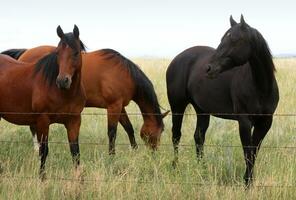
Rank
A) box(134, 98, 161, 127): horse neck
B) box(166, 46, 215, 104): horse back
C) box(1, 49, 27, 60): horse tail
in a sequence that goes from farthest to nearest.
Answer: box(1, 49, 27, 60): horse tail → box(166, 46, 215, 104): horse back → box(134, 98, 161, 127): horse neck

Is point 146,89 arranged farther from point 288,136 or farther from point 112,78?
point 288,136

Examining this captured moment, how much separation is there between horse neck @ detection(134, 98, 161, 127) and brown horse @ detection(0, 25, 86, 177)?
155 centimetres

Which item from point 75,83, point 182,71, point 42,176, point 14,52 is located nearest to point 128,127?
point 182,71

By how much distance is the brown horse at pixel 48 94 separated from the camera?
485 centimetres

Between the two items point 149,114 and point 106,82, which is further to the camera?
point 106,82

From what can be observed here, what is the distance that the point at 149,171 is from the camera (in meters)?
5.00

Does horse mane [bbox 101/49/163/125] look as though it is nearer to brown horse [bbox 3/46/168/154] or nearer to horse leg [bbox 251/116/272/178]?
brown horse [bbox 3/46/168/154]

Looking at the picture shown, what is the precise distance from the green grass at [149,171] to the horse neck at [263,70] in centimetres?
88

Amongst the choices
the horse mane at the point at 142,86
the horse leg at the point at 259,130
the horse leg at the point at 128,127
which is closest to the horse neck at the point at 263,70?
the horse leg at the point at 259,130

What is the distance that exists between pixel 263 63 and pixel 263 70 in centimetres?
8

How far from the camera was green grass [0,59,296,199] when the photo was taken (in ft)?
13.5

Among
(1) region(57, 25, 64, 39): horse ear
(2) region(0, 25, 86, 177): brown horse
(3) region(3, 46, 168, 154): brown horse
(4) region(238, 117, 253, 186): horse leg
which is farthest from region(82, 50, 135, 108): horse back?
(4) region(238, 117, 253, 186): horse leg

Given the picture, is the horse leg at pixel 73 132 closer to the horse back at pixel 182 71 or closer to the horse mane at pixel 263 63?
the horse back at pixel 182 71

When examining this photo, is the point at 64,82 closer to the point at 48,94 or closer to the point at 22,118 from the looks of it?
the point at 48,94
